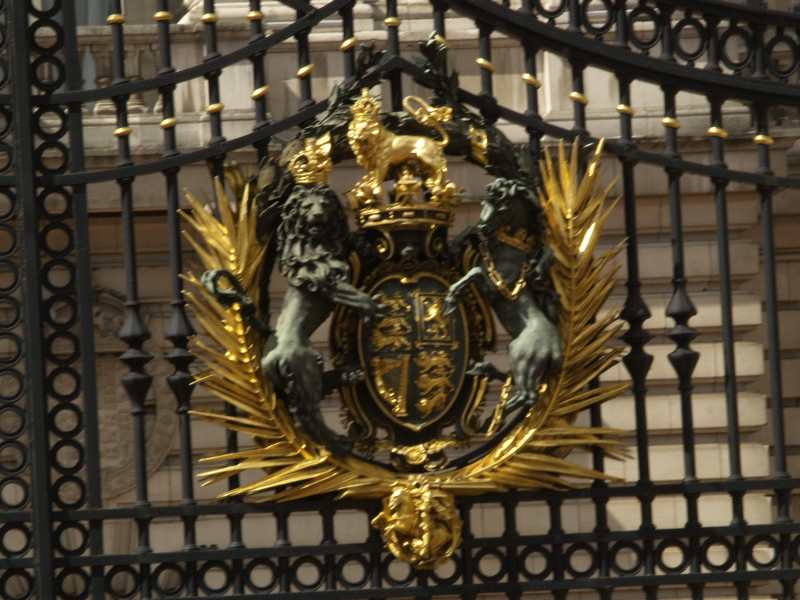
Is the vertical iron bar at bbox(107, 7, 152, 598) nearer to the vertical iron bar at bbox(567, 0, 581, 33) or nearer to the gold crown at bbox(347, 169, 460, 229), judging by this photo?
the gold crown at bbox(347, 169, 460, 229)

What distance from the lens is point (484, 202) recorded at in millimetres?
6910

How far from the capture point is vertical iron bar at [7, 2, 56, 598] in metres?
6.86

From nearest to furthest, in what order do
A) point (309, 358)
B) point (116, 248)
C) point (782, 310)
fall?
point (309, 358), point (116, 248), point (782, 310)

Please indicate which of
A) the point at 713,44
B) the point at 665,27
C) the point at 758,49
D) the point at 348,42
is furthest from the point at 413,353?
the point at 758,49

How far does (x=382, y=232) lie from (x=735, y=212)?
3266 mm

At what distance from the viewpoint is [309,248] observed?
6809 millimetres

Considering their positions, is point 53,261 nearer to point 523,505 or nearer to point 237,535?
point 237,535

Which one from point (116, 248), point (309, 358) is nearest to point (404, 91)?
point (116, 248)

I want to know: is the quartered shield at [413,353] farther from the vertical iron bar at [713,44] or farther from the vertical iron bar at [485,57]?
the vertical iron bar at [713,44]

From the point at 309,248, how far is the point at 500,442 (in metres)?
1.34

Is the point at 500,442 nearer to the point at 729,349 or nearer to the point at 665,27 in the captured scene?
the point at 729,349

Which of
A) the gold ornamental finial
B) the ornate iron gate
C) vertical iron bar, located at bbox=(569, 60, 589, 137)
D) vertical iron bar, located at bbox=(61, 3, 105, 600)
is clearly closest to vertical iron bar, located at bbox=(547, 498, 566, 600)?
the ornate iron gate

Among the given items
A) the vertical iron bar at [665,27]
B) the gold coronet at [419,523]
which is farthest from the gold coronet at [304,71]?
the gold coronet at [419,523]

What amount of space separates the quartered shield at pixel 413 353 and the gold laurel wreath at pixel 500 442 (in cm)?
32
